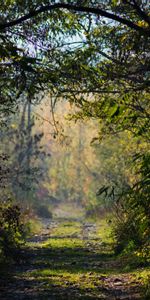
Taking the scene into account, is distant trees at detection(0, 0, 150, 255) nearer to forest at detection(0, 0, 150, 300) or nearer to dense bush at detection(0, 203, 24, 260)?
forest at detection(0, 0, 150, 300)

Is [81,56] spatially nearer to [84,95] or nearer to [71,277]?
[84,95]

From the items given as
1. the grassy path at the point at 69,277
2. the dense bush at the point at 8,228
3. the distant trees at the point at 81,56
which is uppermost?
the distant trees at the point at 81,56

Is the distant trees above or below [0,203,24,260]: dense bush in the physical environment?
above

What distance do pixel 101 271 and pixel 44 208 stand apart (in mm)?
51655

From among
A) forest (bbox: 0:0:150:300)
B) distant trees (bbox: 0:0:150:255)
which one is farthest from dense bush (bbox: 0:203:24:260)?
distant trees (bbox: 0:0:150:255)

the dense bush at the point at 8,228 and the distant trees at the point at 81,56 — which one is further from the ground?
the distant trees at the point at 81,56

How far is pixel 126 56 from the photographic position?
1547cm

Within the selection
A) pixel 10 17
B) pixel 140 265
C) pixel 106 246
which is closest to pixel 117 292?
pixel 140 265

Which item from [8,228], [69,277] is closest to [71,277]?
[69,277]

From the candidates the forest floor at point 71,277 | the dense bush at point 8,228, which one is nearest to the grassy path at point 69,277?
the forest floor at point 71,277

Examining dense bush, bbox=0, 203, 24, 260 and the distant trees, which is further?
dense bush, bbox=0, 203, 24, 260

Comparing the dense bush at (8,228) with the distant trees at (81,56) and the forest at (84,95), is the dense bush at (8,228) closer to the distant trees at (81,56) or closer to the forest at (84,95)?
the forest at (84,95)

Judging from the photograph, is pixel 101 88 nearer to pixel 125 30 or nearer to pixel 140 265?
pixel 125 30

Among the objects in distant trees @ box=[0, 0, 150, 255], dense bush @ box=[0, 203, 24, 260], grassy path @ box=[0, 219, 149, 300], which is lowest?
grassy path @ box=[0, 219, 149, 300]
